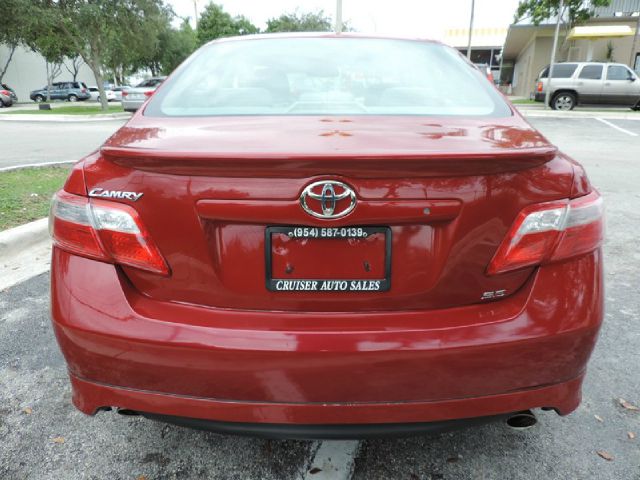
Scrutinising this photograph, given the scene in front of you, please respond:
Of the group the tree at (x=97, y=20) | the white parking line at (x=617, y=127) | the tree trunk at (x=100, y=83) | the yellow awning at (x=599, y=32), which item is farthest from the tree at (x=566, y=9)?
the tree trunk at (x=100, y=83)

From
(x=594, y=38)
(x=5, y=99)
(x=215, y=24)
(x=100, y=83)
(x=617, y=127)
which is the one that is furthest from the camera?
(x=215, y=24)

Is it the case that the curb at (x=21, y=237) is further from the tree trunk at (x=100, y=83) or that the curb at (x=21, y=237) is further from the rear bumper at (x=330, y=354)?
the tree trunk at (x=100, y=83)

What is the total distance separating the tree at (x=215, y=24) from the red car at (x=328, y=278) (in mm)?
50319

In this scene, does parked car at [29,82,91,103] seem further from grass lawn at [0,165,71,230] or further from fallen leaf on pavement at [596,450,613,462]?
fallen leaf on pavement at [596,450,613,462]

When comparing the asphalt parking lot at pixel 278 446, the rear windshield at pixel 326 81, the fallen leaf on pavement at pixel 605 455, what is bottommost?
the asphalt parking lot at pixel 278 446

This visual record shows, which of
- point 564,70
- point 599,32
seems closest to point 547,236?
point 564,70

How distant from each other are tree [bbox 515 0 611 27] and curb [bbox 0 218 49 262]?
25570mm

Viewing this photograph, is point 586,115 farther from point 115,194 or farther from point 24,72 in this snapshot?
point 24,72

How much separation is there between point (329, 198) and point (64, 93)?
46.8 metres

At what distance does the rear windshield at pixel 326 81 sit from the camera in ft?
6.77

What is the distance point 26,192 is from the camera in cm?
575

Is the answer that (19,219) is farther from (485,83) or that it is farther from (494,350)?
(494,350)

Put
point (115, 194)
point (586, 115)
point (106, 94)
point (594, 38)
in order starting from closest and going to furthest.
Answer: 1. point (115, 194)
2. point (586, 115)
3. point (594, 38)
4. point (106, 94)

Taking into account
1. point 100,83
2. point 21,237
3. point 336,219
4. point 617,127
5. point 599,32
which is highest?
point 599,32
